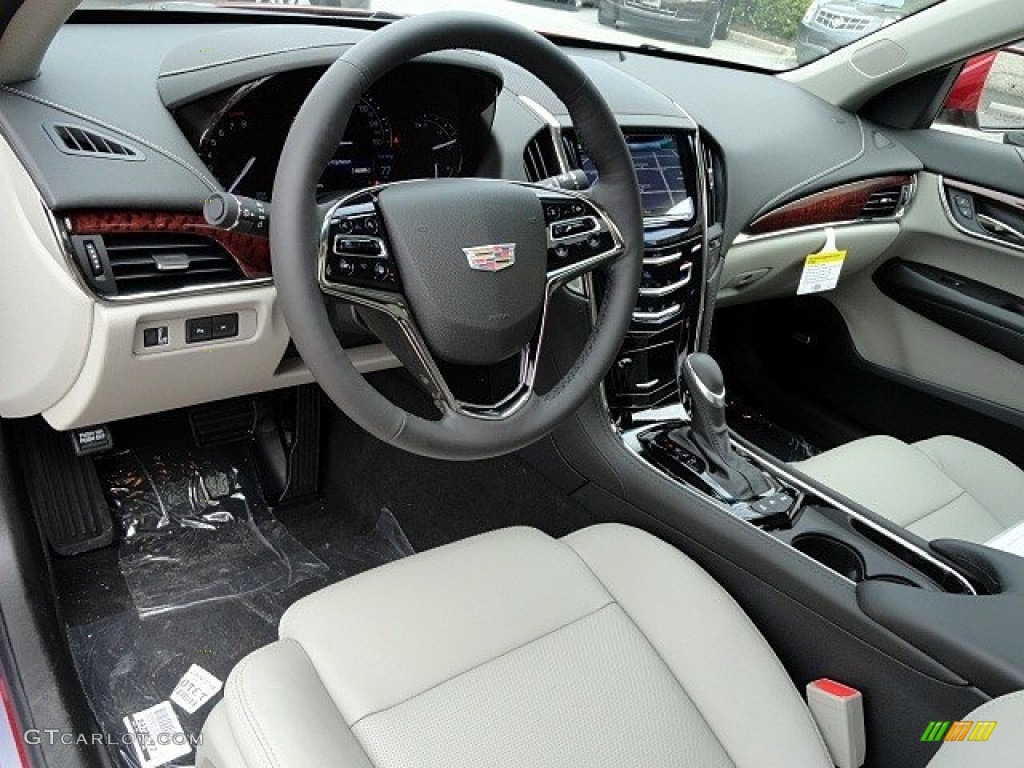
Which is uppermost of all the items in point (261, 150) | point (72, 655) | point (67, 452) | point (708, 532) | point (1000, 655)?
point (261, 150)

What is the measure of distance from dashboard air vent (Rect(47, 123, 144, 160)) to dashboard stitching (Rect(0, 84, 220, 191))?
0.7 inches

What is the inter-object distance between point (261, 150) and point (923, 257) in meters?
1.65

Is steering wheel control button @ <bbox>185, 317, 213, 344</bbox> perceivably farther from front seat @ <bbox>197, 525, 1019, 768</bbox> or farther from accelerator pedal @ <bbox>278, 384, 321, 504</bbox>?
accelerator pedal @ <bbox>278, 384, 321, 504</bbox>

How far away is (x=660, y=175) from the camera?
165 centimetres

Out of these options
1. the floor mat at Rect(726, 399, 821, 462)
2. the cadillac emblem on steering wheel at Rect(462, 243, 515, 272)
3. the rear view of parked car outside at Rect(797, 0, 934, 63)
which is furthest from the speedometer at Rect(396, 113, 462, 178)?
the floor mat at Rect(726, 399, 821, 462)

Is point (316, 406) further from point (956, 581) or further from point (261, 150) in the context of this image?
point (956, 581)

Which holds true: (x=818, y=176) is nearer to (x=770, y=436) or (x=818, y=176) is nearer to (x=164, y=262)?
(x=770, y=436)

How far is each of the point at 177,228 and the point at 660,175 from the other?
85cm

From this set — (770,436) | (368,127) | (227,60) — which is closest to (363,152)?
(368,127)

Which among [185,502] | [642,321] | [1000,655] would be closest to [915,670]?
[1000,655]

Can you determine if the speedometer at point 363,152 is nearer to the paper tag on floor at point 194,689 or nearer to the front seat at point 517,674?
the front seat at point 517,674

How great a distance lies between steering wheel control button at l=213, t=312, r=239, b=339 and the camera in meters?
1.29

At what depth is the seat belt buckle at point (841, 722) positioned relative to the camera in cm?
111

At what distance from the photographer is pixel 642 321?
1571 mm
